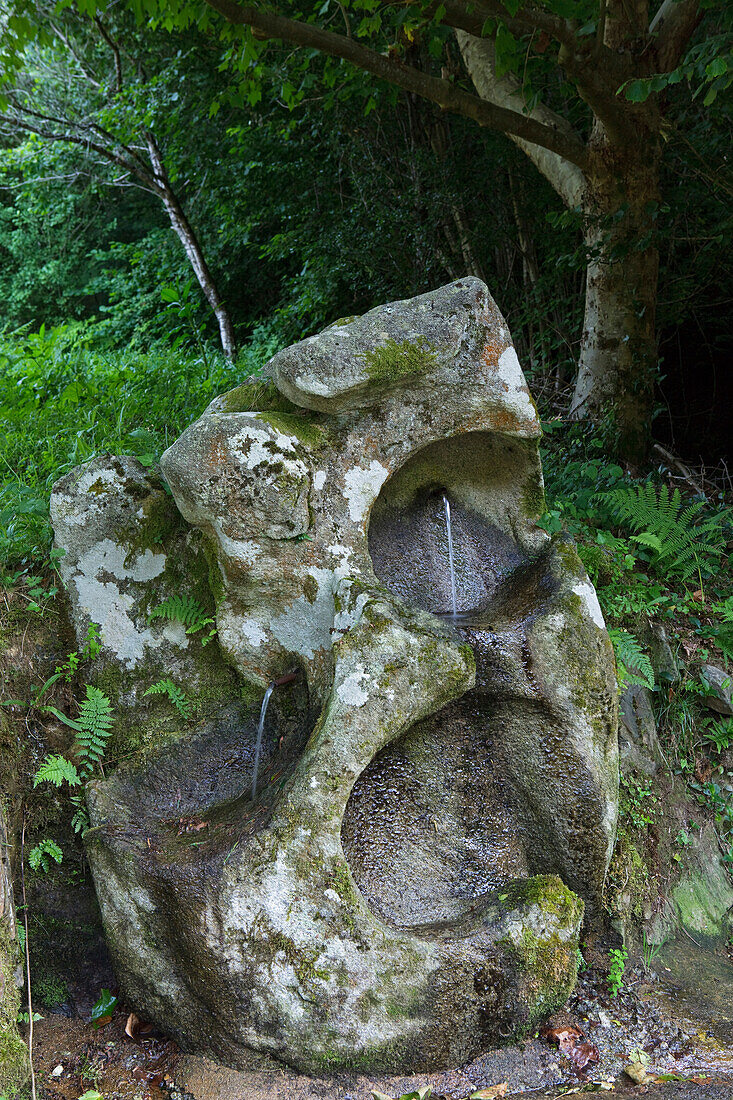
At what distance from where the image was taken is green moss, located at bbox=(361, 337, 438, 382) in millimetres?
3191

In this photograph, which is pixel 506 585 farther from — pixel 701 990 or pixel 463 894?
pixel 701 990

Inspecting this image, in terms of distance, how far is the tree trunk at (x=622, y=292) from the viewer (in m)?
5.27

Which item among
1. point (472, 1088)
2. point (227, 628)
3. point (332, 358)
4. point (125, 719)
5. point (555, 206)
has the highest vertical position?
point (555, 206)

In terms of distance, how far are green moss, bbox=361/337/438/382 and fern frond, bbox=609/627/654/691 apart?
1542mm

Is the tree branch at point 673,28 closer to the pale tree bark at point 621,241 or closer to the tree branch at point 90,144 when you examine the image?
the pale tree bark at point 621,241

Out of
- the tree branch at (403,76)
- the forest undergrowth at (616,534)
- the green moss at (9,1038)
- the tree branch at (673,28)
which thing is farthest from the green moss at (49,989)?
the tree branch at (673,28)

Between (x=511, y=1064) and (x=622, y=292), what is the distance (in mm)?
4638

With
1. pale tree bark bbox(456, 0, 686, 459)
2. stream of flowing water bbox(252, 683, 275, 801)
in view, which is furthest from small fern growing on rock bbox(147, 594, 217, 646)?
pale tree bark bbox(456, 0, 686, 459)

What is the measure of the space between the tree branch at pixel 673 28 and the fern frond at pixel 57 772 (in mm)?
5323

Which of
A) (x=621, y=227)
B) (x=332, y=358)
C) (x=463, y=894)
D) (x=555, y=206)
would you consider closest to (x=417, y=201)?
(x=555, y=206)

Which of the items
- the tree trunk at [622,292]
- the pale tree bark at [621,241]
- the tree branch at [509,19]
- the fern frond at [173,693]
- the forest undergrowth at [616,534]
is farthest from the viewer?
the tree trunk at [622,292]

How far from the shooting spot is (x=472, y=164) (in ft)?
25.5

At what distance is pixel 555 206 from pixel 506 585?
519 cm

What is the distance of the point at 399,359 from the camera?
3.23 meters
